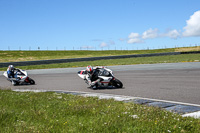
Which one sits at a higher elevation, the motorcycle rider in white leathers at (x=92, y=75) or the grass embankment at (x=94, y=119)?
the motorcycle rider in white leathers at (x=92, y=75)

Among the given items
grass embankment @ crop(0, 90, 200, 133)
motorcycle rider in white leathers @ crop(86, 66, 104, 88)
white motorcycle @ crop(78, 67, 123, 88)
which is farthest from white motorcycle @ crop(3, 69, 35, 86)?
grass embankment @ crop(0, 90, 200, 133)

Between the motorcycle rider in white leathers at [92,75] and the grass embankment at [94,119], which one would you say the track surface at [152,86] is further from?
the grass embankment at [94,119]

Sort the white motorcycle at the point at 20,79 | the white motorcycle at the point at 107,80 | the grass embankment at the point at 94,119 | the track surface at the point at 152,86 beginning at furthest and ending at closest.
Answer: the white motorcycle at the point at 20,79 → the white motorcycle at the point at 107,80 → the track surface at the point at 152,86 → the grass embankment at the point at 94,119

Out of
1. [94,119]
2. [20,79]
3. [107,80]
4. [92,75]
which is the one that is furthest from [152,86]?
[20,79]

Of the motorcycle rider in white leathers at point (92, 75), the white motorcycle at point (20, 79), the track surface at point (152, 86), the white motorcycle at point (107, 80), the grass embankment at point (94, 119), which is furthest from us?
the white motorcycle at point (20, 79)

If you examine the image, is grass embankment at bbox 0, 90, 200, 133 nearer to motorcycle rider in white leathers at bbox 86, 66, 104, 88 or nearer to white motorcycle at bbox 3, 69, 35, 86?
motorcycle rider in white leathers at bbox 86, 66, 104, 88

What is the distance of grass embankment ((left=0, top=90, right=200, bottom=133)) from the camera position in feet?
18.5

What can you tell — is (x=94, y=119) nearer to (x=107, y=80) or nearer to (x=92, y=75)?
(x=107, y=80)

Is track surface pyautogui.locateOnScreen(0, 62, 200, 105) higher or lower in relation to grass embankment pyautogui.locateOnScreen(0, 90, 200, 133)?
lower

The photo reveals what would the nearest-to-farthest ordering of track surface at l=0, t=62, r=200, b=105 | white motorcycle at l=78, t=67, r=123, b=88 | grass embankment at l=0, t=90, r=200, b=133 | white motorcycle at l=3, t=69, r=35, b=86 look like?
1. grass embankment at l=0, t=90, r=200, b=133
2. track surface at l=0, t=62, r=200, b=105
3. white motorcycle at l=78, t=67, r=123, b=88
4. white motorcycle at l=3, t=69, r=35, b=86

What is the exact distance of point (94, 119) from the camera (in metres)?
6.48

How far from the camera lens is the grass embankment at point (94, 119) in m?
5.65

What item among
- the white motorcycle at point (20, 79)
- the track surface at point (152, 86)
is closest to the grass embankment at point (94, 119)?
the track surface at point (152, 86)

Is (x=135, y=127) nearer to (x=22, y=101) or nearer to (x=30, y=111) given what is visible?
(x=30, y=111)
